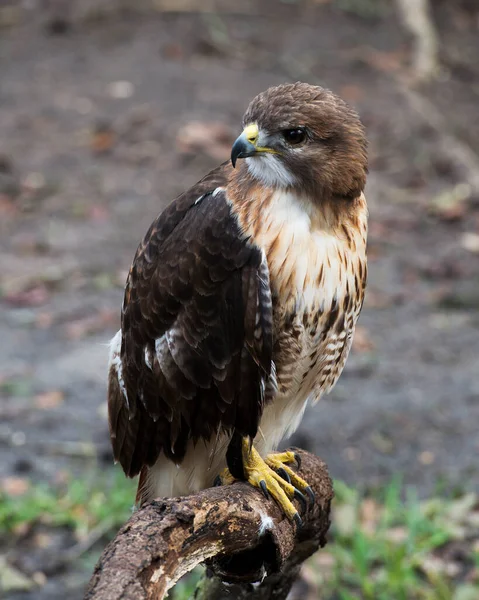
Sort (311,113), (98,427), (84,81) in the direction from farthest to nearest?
(84,81)
(98,427)
(311,113)

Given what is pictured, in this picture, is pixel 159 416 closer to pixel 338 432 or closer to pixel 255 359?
pixel 255 359

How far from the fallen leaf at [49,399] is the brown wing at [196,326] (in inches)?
105

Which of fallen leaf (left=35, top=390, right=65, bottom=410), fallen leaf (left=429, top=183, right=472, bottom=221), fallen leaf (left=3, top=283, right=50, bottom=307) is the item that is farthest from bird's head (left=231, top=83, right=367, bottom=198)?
fallen leaf (left=429, top=183, right=472, bottom=221)

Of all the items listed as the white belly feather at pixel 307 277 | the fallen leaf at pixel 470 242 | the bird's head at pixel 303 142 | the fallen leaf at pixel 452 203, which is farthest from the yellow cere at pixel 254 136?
the fallen leaf at pixel 452 203

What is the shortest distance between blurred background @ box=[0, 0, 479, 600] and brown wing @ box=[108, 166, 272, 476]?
1.66 m

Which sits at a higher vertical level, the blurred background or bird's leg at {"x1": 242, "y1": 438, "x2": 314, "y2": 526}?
bird's leg at {"x1": 242, "y1": 438, "x2": 314, "y2": 526}

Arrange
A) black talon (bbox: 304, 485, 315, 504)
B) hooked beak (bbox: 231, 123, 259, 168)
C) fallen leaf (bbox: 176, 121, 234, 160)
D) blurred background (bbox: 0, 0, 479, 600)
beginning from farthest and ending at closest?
fallen leaf (bbox: 176, 121, 234, 160), blurred background (bbox: 0, 0, 479, 600), black talon (bbox: 304, 485, 315, 504), hooked beak (bbox: 231, 123, 259, 168)

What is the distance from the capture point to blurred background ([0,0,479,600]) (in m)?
4.95

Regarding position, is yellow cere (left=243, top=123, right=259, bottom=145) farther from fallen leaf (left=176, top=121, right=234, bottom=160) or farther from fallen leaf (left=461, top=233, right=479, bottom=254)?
fallen leaf (left=176, top=121, right=234, bottom=160)

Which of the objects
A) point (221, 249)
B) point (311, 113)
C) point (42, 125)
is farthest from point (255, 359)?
point (42, 125)

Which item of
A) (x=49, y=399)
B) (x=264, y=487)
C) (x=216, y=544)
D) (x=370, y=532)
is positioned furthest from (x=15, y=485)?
(x=216, y=544)

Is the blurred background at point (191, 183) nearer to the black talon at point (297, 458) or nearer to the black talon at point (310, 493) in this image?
the black talon at point (297, 458)

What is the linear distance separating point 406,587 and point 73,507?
1.64m

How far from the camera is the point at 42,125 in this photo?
405 inches
